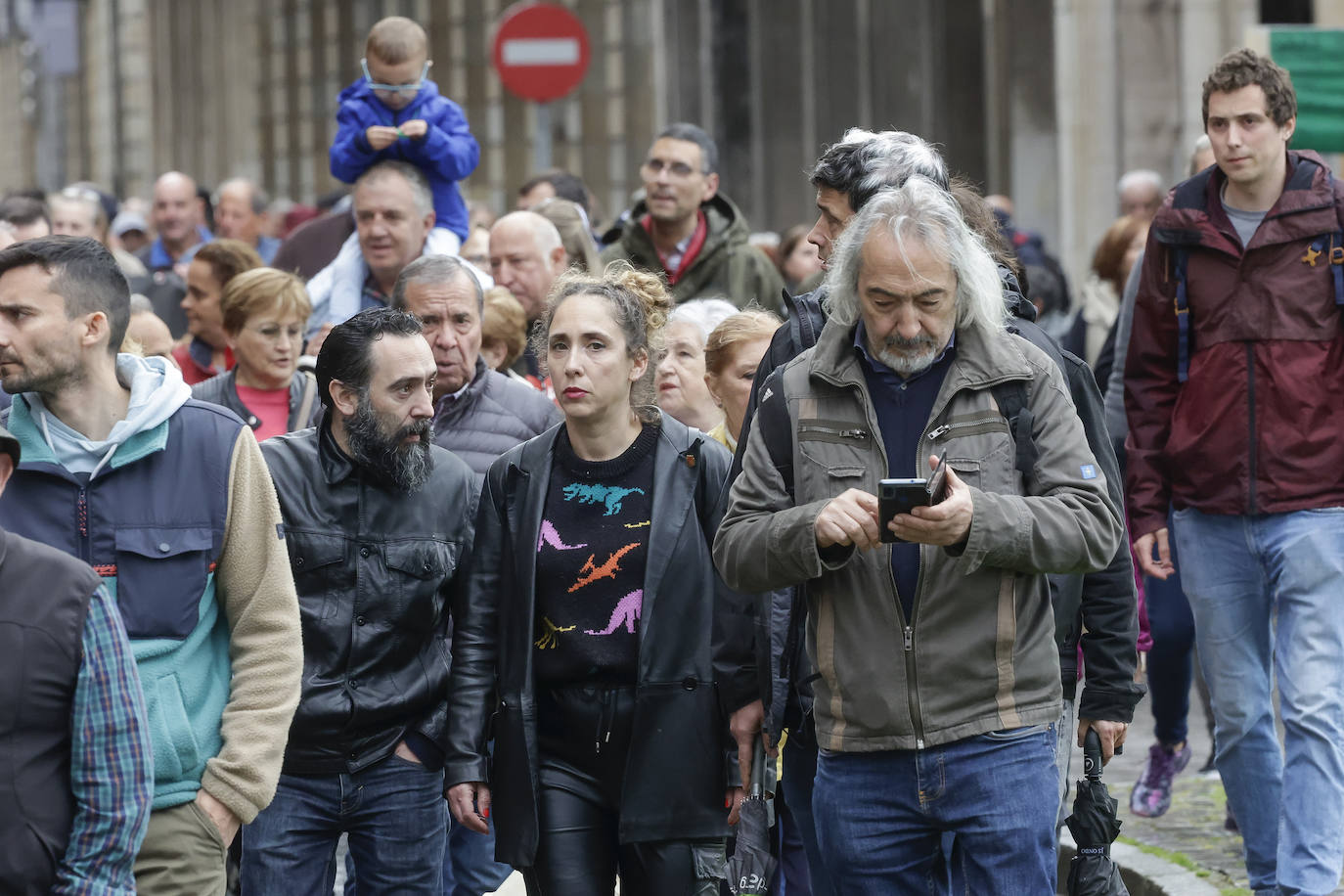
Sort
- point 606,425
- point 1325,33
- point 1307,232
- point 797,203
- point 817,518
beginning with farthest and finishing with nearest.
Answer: point 797,203
point 1325,33
point 1307,232
point 606,425
point 817,518

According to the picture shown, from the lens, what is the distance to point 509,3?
27.3m

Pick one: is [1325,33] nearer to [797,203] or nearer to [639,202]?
[639,202]

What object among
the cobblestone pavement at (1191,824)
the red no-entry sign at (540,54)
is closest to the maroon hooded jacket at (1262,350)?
the cobblestone pavement at (1191,824)

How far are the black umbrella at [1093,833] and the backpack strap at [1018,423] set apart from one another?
905mm

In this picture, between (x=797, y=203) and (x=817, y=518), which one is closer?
(x=817, y=518)

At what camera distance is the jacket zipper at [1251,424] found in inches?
271

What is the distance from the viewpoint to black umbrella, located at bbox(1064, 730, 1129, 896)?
5438 mm

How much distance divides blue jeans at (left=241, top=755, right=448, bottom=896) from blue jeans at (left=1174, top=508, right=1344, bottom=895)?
246 cm

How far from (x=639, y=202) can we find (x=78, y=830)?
6.69m

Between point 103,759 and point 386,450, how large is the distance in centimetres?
177

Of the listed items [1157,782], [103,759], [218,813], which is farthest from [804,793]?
[1157,782]

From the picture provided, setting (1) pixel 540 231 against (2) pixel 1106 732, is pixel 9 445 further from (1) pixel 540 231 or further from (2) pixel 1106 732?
(1) pixel 540 231

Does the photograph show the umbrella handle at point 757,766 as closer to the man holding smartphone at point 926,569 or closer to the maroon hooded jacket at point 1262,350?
the man holding smartphone at point 926,569

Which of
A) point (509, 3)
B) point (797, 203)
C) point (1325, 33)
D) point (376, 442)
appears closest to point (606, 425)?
point (376, 442)
